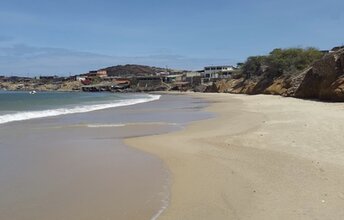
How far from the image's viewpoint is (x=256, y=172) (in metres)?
8.78

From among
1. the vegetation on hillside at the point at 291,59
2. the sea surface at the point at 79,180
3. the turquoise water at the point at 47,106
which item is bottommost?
the turquoise water at the point at 47,106

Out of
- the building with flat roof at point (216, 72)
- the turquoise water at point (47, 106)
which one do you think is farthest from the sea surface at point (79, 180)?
the building with flat roof at point (216, 72)

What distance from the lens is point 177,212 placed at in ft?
20.9

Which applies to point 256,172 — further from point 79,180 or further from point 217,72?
point 217,72

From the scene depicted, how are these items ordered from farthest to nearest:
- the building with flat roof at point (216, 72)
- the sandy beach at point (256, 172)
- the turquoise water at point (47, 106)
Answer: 1. the building with flat roof at point (216, 72)
2. the turquoise water at point (47, 106)
3. the sandy beach at point (256, 172)

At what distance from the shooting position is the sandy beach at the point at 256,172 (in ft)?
20.8

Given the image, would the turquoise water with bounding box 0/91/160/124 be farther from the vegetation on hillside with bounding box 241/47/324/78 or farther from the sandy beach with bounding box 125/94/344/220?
the vegetation on hillside with bounding box 241/47/324/78

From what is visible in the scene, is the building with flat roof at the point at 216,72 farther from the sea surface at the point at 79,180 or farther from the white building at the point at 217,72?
the sea surface at the point at 79,180

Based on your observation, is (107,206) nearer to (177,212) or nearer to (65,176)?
(177,212)

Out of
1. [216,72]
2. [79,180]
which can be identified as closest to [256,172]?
[79,180]

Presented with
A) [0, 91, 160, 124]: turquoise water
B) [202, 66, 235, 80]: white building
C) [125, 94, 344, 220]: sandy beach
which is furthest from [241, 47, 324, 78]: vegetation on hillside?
[202, 66, 235, 80]: white building

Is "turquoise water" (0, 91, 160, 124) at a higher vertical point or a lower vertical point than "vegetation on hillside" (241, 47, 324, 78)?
lower

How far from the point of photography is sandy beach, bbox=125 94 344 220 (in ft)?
20.8

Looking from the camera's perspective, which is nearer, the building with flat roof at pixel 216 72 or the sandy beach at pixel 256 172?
the sandy beach at pixel 256 172
